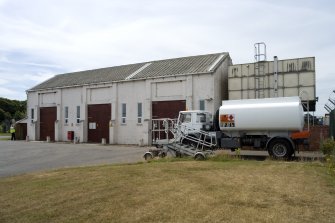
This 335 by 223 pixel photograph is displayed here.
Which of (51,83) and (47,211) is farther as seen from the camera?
(51,83)

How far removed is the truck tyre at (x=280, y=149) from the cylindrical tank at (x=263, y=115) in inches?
25.0

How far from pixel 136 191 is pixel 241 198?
2.43m

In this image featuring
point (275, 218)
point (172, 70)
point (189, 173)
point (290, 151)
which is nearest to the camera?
point (275, 218)

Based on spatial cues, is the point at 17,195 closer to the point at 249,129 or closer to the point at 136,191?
the point at 136,191

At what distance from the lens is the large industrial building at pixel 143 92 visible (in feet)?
80.0

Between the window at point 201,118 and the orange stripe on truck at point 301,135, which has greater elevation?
the window at point 201,118

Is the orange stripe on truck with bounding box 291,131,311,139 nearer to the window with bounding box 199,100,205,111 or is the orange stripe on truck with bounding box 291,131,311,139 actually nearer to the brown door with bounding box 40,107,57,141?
the window with bounding box 199,100,205,111

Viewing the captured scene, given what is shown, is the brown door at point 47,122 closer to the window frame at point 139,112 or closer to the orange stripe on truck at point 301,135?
the window frame at point 139,112

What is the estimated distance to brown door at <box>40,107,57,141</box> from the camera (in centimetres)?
3719

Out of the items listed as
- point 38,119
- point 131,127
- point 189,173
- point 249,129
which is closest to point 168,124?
point 249,129

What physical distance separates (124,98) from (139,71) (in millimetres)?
3010

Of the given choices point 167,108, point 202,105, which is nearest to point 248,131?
point 202,105

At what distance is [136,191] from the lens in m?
8.32

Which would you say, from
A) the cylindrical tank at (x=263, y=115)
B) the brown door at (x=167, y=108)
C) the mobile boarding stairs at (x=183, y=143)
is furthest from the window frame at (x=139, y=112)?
the cylindrical tank at (x=263, y=115)
